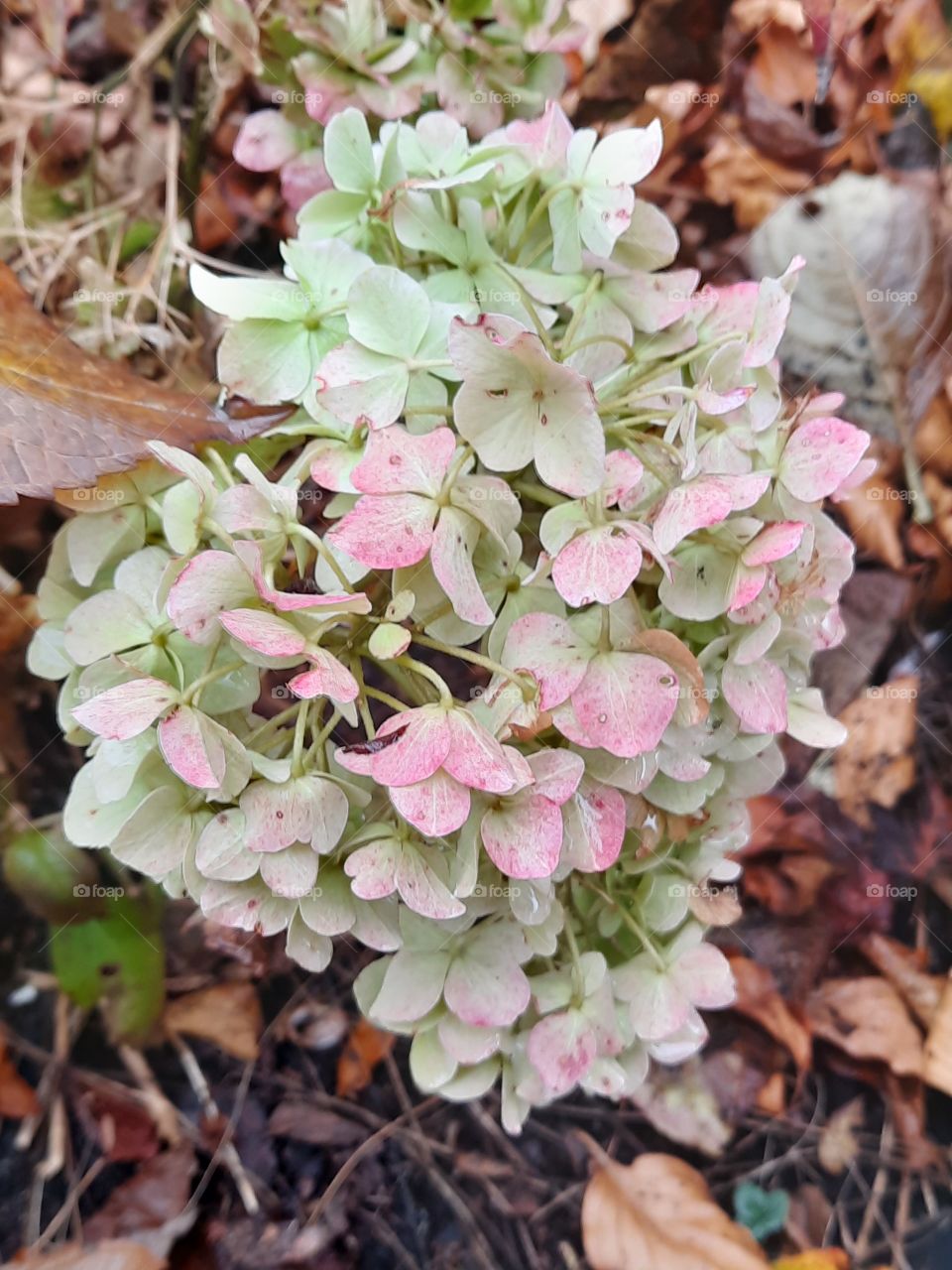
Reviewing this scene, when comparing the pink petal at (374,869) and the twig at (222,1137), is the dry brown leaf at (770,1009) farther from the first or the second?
the pink petal at (374,869)

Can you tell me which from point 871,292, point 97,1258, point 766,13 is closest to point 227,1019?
point 97,1258

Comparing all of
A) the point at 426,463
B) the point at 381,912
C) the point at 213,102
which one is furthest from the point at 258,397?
the point at 213,102

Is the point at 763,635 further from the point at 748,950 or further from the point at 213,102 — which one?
the point at 213,102

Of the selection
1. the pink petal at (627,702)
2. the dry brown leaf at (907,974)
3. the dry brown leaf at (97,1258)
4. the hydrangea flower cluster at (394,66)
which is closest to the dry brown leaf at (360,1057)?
the dry brown leaf at (97,1258)

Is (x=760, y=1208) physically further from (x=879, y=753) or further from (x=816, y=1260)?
(x=879, y=753)

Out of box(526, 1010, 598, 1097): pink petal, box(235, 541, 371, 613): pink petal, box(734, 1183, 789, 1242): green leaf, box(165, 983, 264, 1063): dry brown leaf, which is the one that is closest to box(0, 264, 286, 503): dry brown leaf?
box(235, 541, 371, 613): pink petal

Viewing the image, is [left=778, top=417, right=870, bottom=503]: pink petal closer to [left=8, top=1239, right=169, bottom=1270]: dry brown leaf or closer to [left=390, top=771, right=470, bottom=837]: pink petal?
[left=390, top=771, right=470, bottom=837]: pink petal
